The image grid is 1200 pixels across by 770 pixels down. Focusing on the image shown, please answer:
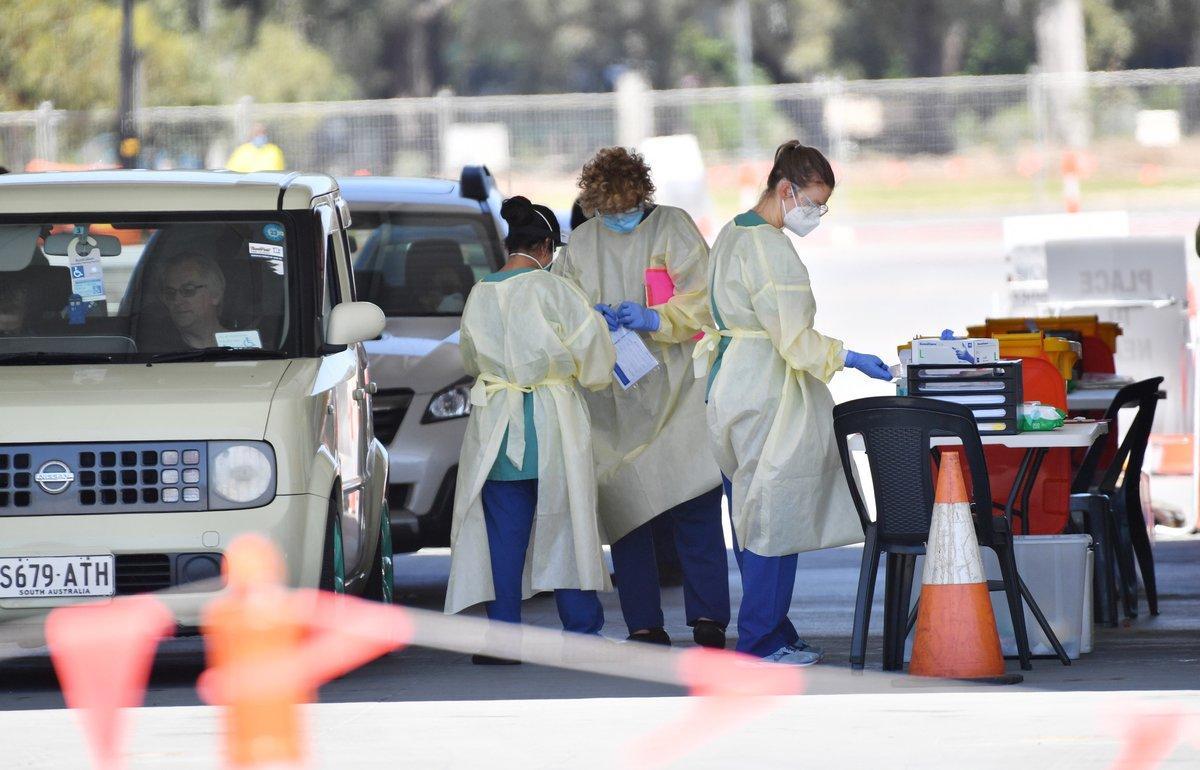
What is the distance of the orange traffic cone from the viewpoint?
24.3ft

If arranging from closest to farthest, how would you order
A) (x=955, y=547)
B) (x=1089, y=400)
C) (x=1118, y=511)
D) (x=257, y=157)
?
1. (x=955, y=547)
2. (x=1089, y=400)
3. (x=1118, y=511)
4. (x=257, y=157)

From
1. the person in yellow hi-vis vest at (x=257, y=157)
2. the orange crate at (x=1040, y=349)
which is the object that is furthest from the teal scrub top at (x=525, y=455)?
the person in yellow hi-vis vest at (x=257, y=157)

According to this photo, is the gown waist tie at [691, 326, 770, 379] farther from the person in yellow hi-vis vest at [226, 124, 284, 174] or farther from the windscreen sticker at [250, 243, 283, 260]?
the person in yellow hi-vis vest at [226, 124, 284, 174]

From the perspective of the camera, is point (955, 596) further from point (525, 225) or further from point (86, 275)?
point (86, 275)

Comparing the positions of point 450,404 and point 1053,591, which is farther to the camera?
point 450,404

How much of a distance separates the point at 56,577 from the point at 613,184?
2.70 m

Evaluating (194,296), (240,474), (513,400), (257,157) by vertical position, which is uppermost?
(257,157)

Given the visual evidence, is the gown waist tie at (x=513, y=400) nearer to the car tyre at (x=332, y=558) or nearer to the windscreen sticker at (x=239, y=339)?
the car tyre at (x=332, y=558)

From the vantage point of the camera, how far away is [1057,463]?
870 centimetres

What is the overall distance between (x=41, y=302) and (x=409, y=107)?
2162 centimetres

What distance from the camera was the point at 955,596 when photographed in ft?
24.5

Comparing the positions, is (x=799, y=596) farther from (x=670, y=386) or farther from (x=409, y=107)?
(x=409, y=107)

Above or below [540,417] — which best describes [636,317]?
above

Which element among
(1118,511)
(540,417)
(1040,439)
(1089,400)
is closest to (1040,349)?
(1089,400)
